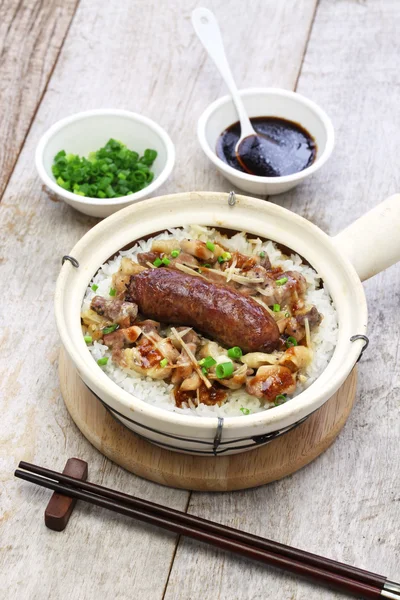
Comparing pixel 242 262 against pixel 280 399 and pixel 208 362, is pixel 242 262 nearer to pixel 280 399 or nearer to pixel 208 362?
pixel 208 362

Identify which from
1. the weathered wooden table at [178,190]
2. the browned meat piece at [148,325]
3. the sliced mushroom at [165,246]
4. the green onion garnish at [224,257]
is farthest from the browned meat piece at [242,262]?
the weathered wooden table at [178,190]

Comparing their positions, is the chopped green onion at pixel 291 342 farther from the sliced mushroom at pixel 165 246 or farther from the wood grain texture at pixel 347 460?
the sliced mushroom at pixel 165 246

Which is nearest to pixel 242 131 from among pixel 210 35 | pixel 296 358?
pixel 210 35

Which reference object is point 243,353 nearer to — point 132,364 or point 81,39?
point 132,364

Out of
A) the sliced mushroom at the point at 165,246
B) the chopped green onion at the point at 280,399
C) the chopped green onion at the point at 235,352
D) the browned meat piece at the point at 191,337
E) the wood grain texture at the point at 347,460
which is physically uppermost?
the sliced mushroom at the point at 165,246

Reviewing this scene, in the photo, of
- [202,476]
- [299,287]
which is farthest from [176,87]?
[202,476]
